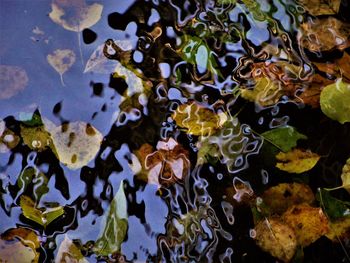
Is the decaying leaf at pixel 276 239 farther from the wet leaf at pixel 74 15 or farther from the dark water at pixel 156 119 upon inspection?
the wet leaf at pixel 74 15

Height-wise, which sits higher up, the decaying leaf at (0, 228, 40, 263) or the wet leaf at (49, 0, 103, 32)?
the wet leaf at (49, 0, 103, 32)

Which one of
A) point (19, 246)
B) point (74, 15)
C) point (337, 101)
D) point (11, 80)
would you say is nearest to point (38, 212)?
point (19, 246)

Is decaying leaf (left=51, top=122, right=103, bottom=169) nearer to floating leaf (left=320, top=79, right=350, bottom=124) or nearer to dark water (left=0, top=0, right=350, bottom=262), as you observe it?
dark water (left=0, top=0, right=350, bottom=262)

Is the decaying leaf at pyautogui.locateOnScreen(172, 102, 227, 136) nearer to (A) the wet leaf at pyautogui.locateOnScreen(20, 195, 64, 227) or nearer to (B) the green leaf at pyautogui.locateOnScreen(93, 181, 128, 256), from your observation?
(B) the green leaf at pyautogui.locateOnScreen(93, 181, 128, 256)

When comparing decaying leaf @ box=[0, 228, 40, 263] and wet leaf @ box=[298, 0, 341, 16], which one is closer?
decaying leaf @ box=[0, 228, 40, 263]

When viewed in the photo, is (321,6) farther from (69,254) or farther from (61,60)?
(69,254)

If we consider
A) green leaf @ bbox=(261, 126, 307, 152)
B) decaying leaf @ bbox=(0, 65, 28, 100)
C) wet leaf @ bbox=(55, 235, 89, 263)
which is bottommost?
wet leaf @ bbox=(55, 235, 89, 263)

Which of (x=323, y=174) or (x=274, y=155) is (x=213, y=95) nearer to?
(x=274, y=155)

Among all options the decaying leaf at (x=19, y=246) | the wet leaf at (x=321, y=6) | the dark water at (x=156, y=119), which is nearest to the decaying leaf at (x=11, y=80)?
the dark water at (x=156, y=119)

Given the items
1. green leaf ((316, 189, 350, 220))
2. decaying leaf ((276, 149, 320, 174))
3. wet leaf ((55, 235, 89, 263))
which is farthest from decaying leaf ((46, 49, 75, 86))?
green leaf ((316, 189, 350, 220))
